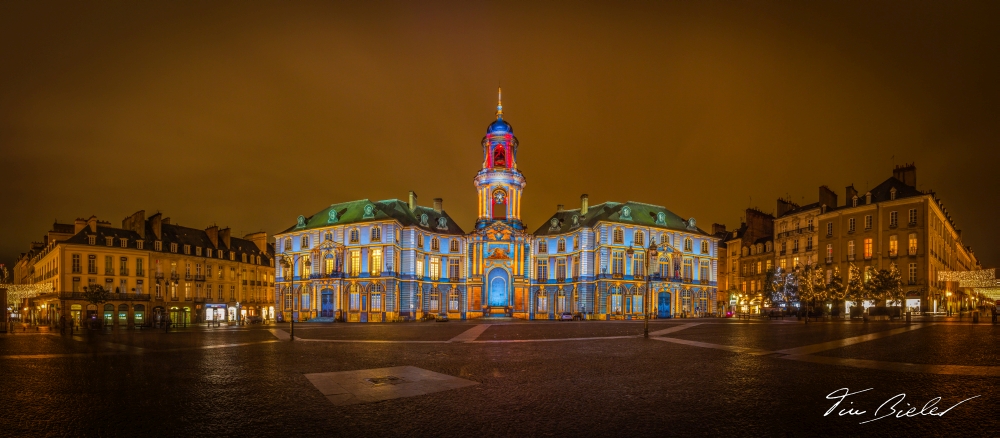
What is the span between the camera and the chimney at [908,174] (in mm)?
64375

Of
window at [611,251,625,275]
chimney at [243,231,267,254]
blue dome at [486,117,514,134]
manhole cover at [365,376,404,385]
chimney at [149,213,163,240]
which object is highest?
blue dome at [486,117,514,134]

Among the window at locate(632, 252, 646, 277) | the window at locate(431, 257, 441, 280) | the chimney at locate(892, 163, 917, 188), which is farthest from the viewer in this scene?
the window at locate(431, 257, 441, 280)

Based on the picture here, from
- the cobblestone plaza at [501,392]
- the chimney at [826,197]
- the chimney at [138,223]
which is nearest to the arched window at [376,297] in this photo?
the chimney at [138,223]

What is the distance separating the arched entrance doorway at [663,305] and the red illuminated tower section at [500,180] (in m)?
20.0

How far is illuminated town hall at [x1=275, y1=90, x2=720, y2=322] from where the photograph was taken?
7312cm

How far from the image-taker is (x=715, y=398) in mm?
12367

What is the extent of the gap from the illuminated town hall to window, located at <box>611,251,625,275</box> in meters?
0.12

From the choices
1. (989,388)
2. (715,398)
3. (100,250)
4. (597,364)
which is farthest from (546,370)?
(100,250)

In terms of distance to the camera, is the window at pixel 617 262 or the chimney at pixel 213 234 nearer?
the window at pixel 617 262

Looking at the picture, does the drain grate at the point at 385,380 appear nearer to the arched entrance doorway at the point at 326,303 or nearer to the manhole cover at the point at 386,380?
the manhole cover at the point at 386,380

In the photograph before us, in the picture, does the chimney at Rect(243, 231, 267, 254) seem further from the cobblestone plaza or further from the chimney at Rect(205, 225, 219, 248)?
the cobblestone plaza

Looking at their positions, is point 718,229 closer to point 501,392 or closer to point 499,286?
point 499,286
